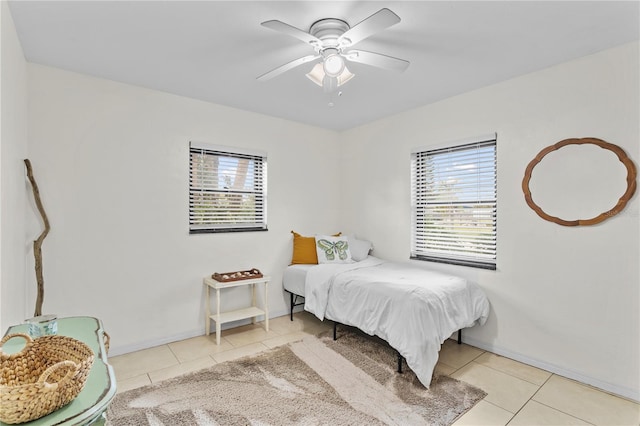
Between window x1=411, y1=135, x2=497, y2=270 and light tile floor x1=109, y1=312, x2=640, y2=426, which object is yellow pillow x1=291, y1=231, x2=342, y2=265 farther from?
window x1=411, y1=135, x2=497, y2=270

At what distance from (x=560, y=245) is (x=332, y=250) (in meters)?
2.30

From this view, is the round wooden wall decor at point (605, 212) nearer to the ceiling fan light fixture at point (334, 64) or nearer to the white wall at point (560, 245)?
the white wall at point (560, 245)

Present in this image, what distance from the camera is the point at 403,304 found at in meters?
2.61

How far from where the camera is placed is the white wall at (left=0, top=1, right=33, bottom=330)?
185cm

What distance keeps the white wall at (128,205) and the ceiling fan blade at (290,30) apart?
196 centimetres

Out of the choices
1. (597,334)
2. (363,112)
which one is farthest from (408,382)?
(363,112)

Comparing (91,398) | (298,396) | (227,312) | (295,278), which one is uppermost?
(91,398)

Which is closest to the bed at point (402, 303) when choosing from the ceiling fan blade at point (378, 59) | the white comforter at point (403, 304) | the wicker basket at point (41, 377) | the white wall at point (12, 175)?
the white comforter at point (403, 304)

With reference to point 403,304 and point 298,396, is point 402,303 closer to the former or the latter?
point 403,304

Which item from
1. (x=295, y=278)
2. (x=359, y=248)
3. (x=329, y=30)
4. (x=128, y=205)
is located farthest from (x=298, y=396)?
(x=329, y=30)

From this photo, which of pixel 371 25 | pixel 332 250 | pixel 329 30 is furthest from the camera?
pixel 332 250

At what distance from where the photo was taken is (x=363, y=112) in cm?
395

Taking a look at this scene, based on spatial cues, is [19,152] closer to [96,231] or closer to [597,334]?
[96,231]

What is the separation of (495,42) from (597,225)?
159cm
